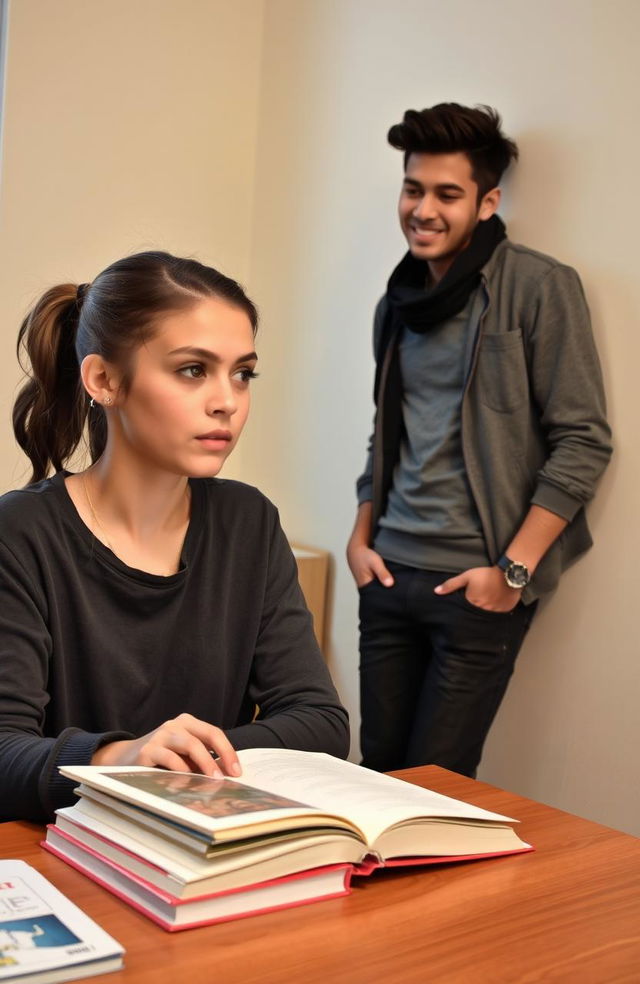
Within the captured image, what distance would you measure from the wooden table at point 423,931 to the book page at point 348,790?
2.2 inches

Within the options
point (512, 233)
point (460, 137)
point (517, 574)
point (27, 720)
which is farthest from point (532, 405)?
point (27, 720)

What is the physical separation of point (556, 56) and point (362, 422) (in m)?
1.09

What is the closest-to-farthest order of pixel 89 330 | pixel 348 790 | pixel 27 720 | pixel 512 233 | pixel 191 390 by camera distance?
1. pixel 348 790
2. pixel 27 720
3. pixel 191 390
4. pixel 89 330
5. pixel 512 233

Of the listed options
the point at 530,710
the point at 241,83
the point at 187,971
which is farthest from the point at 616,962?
the point at 241,83

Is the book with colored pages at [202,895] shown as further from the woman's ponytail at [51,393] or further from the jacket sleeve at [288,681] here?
the woman's ponytail at [51,393]

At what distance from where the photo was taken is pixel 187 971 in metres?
0.77

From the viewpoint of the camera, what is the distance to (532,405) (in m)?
2.37

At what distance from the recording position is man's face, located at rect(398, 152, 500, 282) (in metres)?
2.41

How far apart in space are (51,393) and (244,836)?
909 mm

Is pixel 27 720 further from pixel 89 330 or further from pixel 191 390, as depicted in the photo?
pixel 89 330

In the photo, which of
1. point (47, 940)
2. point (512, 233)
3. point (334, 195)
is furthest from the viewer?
point (334, 195)

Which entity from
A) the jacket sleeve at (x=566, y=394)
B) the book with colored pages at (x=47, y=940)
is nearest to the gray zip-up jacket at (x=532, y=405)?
the jacket sleeve at (x=566, y=394)

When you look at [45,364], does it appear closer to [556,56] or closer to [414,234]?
[414,234]

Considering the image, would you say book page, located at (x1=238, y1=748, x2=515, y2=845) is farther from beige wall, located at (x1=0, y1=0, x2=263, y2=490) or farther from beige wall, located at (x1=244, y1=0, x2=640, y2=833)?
beige wall, located at (x1=0, y1=0, x2=263, y2=490)
